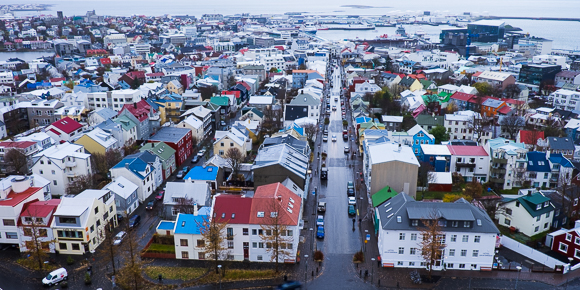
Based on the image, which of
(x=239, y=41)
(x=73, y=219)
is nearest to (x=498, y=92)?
(x=73, y=219)

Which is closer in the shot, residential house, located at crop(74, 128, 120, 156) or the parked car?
the parked car

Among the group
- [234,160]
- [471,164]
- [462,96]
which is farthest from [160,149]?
[462,96]

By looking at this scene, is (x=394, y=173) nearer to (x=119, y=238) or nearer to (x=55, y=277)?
(x=119, y=238)

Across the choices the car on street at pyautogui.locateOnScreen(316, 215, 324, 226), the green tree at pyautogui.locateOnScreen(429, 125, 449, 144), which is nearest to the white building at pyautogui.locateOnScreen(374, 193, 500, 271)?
the car on street at pyautogui.locateOnScreen(316, 215, 324, 226)

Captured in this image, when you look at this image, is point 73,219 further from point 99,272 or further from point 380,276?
point 380,276

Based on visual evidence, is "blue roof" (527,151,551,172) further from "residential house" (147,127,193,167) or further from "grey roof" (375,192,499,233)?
"residential house" (147,127,193,167)

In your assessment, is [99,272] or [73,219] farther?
[73,219]
